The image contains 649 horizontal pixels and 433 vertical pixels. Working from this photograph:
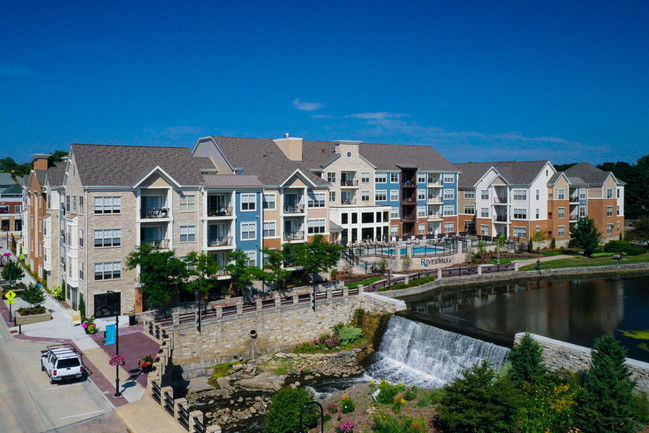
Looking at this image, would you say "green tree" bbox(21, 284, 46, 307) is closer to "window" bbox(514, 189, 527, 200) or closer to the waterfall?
the waterfall

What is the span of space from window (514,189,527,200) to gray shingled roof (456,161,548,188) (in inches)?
45.4

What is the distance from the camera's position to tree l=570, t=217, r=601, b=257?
227 feet

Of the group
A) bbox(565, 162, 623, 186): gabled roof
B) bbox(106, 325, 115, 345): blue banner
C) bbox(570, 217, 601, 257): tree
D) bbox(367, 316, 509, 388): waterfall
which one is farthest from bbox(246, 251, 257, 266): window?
bbox(565, 162, 623, 186): gabled roof

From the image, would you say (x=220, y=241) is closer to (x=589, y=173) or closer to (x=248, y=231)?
(x=248, y=231)

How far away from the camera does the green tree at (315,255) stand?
4778cm

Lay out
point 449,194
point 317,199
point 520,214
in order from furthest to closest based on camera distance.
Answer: point 449,194 < point 520,214 < point 317,199

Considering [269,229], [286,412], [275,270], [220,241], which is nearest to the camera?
[286,412]

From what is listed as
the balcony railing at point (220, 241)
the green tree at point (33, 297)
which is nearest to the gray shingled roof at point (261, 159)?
the balcony railing at point (220, 241)

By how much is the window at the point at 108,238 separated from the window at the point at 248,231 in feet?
33.6

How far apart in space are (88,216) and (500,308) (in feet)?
112

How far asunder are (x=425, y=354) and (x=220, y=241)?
20364mm

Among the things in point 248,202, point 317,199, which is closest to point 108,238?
point 248,202

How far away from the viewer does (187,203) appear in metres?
45.8

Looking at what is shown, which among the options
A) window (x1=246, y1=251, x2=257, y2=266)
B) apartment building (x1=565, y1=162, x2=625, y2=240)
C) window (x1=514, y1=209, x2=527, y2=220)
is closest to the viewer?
window (x1=246, y1=251, x2=257, y2=266)
